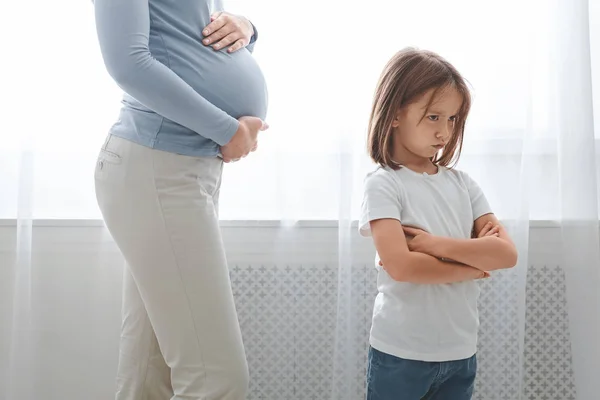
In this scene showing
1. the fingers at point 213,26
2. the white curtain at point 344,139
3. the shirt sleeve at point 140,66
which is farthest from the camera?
the white curtain at point 344,139

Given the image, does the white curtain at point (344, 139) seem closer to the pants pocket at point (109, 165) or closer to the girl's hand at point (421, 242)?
the girl's hand at point (421, 242)

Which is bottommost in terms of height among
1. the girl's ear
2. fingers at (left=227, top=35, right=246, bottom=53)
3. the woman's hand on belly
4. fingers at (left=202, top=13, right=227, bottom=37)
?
the woman's hand on belly

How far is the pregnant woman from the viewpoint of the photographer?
1.13 m

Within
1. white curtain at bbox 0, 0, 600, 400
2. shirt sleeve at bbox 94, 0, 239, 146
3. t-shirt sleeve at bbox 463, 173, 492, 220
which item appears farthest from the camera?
white curtain at bbox 0, 0, 600, 400

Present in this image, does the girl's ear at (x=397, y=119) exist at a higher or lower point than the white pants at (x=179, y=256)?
higher

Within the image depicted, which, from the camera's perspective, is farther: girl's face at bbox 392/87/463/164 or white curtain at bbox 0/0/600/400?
white curtain at bbox 0/0/600/400

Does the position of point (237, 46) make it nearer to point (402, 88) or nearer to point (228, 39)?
point (228, 39)

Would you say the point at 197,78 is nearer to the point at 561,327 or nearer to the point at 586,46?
the point at 586,46

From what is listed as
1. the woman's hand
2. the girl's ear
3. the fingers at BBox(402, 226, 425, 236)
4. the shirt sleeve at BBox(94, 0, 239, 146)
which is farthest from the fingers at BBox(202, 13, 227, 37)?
the fingers at BBox(402, 226, 425, 236)

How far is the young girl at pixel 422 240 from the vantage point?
3.97ft

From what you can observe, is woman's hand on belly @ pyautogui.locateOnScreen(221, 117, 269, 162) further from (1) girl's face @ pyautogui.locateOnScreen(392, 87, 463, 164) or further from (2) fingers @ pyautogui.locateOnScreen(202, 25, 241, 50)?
(1) girl's face @ pyautogui.locateOnScreen(392, 87, 463, 164)

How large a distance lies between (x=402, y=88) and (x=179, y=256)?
20.6 inches

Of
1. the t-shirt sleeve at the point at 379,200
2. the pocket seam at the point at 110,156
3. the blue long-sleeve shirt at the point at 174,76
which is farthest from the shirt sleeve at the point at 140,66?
the t-shirt sleeve at the point at 379,200

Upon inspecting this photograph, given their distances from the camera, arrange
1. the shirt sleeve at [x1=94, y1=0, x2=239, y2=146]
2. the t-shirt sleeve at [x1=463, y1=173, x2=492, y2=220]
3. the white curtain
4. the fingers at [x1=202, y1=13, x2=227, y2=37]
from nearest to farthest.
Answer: the shirt sleeve at [x1=94, y1=0, x2=239, y2=146] → the fingers at [x1=202, y1=13, x2=227, y2=37] → the t-shirt sleeve at [x1=463, y1=173, x2=492, y2=220] → the white curtain
